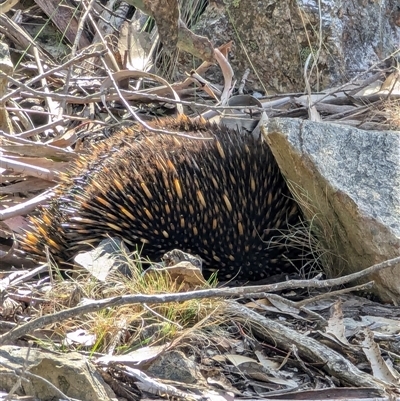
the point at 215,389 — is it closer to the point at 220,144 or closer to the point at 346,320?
the point at 346,320

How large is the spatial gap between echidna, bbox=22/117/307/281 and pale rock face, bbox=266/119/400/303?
0.56ft

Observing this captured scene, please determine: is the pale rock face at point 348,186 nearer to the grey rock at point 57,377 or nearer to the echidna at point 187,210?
the echidna at point 187,210

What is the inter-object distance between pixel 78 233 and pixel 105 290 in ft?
2.29

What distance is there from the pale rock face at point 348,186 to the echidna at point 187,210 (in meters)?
0.17

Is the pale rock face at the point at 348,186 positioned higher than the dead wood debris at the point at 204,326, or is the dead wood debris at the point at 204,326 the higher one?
the pale rock face at the point at 348,186

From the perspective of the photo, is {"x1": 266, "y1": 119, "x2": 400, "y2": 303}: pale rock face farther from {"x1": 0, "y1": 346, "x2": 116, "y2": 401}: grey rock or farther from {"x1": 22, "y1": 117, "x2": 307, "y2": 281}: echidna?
{"x1": 0, "y1": 346, "x2": 116, "y2": 401}: grey rock

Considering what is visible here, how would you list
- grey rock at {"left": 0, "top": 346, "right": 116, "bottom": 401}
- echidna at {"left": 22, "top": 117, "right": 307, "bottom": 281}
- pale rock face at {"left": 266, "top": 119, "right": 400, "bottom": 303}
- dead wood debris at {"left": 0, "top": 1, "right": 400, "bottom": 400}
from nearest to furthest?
grey rock at {"left": 0, "top": 346, "right": 116, "bottom": 401}
dead wood debris at {"left": 0, "top": 1, "right": 400, "bottom": 400}
pale rock face at {"left": 266, "top": 119, "right": 400, "bottom": 303}
echidna at {"left": 22, "top": 117, "right": 307, "bottom": 281}

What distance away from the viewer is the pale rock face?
250 cm

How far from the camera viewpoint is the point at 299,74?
13.2ft

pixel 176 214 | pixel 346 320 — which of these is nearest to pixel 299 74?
pixel 176 214

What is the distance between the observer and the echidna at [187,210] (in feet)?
9.46

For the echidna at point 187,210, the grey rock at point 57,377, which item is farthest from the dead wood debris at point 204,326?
the echidna at point 187,210

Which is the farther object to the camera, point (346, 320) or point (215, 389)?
point (346, 320)

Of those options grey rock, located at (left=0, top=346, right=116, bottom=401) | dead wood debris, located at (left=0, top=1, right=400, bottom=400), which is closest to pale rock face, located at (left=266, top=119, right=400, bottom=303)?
dead wood debris, located at (left=0, top=1, right=400, bottom=400)
